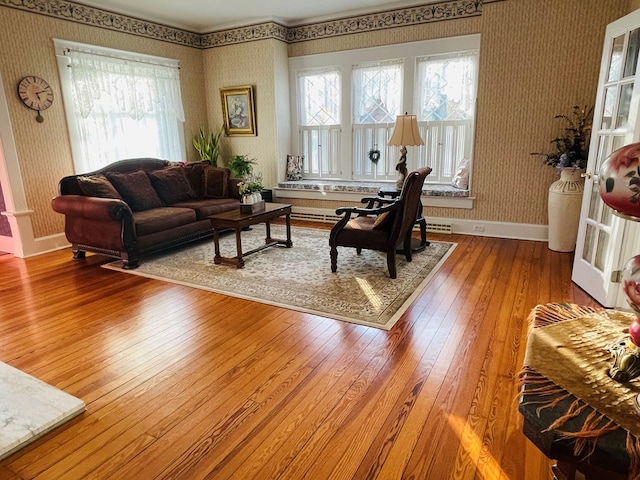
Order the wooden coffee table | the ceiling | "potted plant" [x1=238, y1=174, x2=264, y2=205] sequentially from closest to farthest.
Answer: the wooden coffee table < "potted plant" [x1=238, y1=174, x2=264, y2=205] < the ceiling

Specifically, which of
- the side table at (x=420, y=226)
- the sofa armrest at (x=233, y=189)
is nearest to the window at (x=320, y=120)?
the sofa armrest at (x=233, y=189)

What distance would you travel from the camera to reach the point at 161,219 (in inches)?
171

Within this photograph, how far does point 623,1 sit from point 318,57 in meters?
3.60

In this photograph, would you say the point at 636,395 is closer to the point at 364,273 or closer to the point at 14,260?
the point at 364,273

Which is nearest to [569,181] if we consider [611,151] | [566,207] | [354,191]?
[566,207]

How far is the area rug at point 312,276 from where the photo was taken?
309 cm

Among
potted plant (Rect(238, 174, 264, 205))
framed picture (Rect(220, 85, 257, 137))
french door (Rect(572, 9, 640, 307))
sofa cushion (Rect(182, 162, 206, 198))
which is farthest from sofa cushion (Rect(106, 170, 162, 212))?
french door (Rect(572, 9, 640, 307))

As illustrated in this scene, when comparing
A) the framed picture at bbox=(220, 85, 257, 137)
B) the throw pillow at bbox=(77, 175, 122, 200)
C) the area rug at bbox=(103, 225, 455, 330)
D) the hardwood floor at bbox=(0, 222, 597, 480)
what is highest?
the framed picture at bbox=(220, 85, 257, 137)

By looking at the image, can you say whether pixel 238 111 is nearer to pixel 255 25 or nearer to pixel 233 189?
pixel 255 25

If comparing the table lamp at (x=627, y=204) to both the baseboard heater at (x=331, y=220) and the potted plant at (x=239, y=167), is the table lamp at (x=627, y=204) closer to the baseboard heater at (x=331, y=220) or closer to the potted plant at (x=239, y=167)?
the baseboard heater at (x=331, y=220)

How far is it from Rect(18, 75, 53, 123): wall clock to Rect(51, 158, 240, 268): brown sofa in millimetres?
904

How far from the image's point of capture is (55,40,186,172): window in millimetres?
4840

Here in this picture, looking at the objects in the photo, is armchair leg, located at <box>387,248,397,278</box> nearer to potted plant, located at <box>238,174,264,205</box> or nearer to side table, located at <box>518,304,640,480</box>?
potted plant, located at <box>238,174,264,205</box>

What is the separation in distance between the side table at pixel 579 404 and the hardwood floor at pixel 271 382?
0.67 meters
